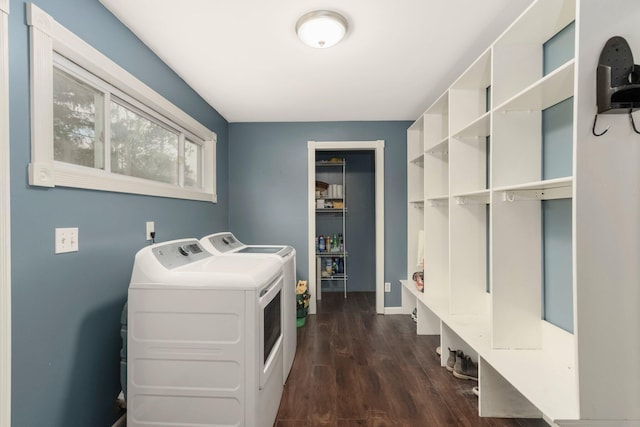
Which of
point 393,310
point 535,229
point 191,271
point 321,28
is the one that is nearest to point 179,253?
point 191,271

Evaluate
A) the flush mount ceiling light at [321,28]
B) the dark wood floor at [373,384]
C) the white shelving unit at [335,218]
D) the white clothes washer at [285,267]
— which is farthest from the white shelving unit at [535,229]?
the white shelving unit at [335,218]

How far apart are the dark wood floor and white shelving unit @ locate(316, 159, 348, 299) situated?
128 centimetres

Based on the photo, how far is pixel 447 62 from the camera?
2.20 m

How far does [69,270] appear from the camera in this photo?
1360 millimetres

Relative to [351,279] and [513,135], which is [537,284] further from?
[351,279]

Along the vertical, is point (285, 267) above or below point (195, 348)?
above

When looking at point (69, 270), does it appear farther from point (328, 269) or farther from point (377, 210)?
point (328, 269)

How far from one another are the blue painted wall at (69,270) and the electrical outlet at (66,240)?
0.03 m

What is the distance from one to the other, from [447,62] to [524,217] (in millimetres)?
1319

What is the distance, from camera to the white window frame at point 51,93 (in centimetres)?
119

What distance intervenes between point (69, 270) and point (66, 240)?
15 centimetres

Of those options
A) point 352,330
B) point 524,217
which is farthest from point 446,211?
point 352,330

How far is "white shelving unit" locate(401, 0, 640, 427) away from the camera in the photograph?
111cm

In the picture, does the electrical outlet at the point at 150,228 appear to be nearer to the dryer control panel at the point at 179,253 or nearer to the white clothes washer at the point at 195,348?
the dryer control panel at the point at 179,253
